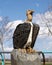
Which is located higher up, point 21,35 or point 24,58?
point 21,35

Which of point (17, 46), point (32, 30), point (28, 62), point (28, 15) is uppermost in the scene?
point (28, 15)

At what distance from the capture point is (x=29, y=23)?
5277 millimetres

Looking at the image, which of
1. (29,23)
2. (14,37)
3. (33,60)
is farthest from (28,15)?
(33,60)

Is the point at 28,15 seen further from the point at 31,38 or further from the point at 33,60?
the point at 33,60

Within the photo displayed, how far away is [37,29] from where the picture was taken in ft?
17.7

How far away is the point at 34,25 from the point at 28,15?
260mm

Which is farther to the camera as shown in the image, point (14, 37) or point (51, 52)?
point (51, 52)

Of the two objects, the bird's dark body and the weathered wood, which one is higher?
the bird's dark body

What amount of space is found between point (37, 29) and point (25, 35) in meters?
0.36

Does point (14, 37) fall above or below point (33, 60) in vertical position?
above

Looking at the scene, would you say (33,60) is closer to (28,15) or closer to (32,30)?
(32,30)

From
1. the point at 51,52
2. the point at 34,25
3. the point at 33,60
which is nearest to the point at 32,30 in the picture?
the point at 34,25

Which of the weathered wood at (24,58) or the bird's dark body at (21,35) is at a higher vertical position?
the bird's dark body at (21,35)

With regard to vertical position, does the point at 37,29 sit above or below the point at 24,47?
above
